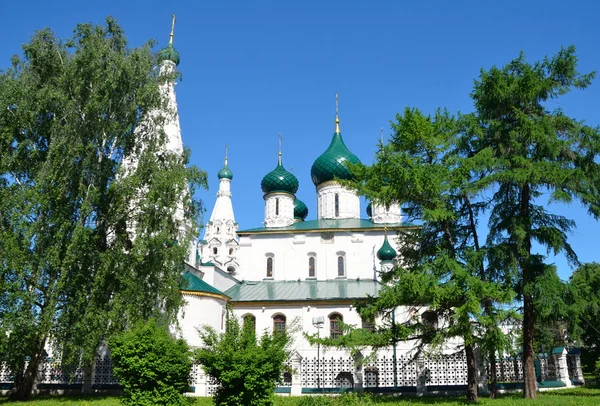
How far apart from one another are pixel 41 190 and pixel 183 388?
24.1 ft

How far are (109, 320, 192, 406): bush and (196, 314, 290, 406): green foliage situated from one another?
48.1 inches

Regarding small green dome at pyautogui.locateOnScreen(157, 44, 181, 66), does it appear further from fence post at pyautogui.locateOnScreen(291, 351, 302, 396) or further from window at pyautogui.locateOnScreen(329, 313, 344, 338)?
window at pyautogui.locateOnScreen(329, 313, 344, 338)

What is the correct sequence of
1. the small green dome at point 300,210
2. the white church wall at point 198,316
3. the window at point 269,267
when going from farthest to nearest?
the small green dome at point 300,210, the window at point 269,267, the white church wall at point 198,316

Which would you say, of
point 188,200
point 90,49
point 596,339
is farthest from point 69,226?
point 596,339

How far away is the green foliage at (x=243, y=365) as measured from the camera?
9812 mm

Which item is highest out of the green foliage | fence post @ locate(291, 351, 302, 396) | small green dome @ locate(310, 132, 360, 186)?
small green dome @ locate(310, 132, 360, 186)

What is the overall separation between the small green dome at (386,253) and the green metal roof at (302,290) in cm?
150

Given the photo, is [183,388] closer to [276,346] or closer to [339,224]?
[276,346]

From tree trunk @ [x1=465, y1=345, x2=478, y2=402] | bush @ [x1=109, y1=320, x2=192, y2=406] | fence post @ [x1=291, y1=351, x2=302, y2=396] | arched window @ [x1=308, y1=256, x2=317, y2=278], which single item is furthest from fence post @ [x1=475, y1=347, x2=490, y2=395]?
arched window @ [x1=308, y1=256, x2=317, y2=278]

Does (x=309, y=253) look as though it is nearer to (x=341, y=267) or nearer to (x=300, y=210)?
(x=341, y=267)

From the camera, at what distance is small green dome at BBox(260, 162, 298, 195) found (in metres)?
31.3

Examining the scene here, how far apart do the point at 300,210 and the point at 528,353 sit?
22.7 meters

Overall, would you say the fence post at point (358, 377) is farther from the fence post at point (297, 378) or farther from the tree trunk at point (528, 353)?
the tree trunk at point (528, 353)

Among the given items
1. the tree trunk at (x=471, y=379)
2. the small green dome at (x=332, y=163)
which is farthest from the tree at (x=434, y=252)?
the small green dome at (x=332, y=163)
